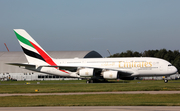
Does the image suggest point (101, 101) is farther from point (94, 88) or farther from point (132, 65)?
point (132, 65)

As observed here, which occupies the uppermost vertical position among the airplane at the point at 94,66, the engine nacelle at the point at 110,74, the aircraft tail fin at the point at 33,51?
the aircraft tail fin at the point at 33,51

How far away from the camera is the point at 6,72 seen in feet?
280

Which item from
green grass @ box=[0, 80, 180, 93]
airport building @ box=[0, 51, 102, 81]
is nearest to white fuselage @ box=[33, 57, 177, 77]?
green grass @ box=[0, 80, 180, 93]

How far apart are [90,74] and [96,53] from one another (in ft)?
144

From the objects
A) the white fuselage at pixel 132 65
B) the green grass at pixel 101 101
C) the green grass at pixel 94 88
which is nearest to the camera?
the green grass at pixel 101 101

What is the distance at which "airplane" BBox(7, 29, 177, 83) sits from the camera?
163 ft

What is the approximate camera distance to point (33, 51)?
179ft

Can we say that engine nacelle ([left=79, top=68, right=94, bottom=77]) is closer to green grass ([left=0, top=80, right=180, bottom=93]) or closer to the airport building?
green grass ([left=0, top=80, right=180, bottom=93])

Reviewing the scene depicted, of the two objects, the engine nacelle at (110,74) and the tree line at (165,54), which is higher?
the tree line at (165,54)

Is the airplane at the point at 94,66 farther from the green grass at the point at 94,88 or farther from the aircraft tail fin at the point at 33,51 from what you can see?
the green grass at the point at 94,88

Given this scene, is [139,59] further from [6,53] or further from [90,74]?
[6,53]

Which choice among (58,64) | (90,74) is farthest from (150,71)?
(58,64)

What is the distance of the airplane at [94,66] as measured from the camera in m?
49.5

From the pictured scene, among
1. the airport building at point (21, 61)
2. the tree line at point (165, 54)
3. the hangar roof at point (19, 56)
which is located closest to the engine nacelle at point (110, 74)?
the airport building at point (21, 61)
